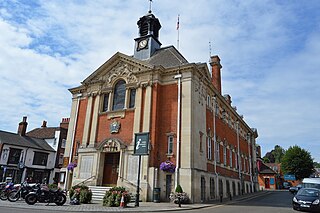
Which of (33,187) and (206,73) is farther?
(206,73)

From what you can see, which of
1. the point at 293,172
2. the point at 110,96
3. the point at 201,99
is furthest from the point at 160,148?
the point at 293,172

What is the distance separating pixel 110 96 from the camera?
2614 centimetres

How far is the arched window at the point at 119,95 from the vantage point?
84.3ft

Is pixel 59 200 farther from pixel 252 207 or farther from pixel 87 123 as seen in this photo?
pixel 252 207

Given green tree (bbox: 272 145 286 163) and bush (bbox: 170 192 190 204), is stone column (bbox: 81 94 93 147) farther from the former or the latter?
green tree (bbox: 272 145 286 163)

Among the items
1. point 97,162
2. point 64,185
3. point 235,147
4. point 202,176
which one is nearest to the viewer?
point 202,176

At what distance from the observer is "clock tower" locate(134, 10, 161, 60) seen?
2865cm

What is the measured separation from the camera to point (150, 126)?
22.3 meters

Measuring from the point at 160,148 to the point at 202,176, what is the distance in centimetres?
420

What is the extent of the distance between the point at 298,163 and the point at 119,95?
46.6 meters

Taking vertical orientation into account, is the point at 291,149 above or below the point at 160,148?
above

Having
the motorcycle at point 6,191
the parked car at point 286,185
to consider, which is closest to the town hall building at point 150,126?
the motorcycle at point 6,191

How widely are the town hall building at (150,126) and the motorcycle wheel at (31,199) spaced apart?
6.73 meters

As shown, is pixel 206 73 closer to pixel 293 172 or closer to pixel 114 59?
pixel 114 59
